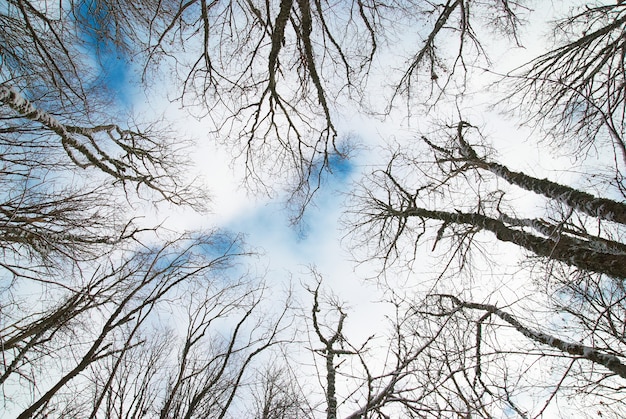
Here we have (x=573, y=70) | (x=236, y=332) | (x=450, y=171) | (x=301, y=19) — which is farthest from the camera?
(x=450, y=171)

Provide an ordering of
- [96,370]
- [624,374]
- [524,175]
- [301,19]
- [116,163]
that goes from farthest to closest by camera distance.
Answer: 1. [116,163]
2. [524,175]
3. [301,19]
4. [624,374]
5. [96,370]

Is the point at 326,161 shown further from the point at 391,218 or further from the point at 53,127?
the point at 53,127

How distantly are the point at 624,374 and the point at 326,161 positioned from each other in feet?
16.2

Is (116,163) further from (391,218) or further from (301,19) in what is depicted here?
(391,218)

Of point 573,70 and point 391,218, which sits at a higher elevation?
point 573,70

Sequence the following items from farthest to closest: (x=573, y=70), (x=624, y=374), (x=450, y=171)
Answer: (x=450, y=171)
(x=573, y=70)
(x=624, y=374)

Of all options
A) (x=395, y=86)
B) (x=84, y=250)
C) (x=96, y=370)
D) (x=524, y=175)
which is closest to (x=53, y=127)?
(x=84, y=250)

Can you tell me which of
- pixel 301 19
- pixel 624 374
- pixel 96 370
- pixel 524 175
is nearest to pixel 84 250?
pixel 96 370

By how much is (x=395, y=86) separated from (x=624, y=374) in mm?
5310

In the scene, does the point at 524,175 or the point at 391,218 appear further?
the point at 391,218

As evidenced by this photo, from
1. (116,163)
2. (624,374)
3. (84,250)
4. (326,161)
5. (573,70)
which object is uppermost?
(116,163)

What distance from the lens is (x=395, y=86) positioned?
20.0 ft

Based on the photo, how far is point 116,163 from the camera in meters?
6.95

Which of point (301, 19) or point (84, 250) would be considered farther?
point (84, 250)
